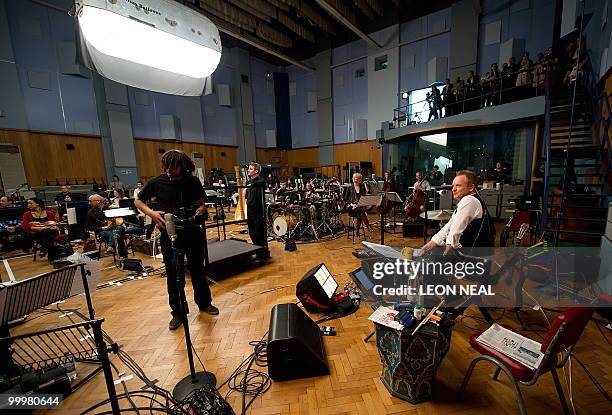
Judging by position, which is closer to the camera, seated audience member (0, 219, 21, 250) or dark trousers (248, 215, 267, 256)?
dark trousers (248, 215, 267, 256)

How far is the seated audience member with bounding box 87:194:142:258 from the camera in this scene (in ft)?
16.4

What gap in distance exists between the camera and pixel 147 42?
2939 mm

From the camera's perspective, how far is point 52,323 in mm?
2955

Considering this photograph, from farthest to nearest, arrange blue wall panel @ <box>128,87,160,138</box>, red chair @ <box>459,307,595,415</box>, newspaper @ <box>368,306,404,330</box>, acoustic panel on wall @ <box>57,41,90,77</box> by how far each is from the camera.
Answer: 1. blue wall panel @ <box>128,87,160,138</box>
2. acoustic panel on wall @ <box>57,41,90,77</box>
3. newspaper @ <box>368,306,404,330</box>
4. red chair @ <box>459,307,595,415</box>

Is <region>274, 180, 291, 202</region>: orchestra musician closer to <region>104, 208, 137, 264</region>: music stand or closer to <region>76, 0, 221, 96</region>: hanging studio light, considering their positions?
<region>104, 208, 137, 264</region>: music stand

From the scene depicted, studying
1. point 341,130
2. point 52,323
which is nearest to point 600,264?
point 52,323

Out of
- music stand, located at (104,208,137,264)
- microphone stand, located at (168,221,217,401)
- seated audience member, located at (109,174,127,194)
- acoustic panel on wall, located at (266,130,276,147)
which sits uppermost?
acoustic panel on wall, located at (266,130,276,147)

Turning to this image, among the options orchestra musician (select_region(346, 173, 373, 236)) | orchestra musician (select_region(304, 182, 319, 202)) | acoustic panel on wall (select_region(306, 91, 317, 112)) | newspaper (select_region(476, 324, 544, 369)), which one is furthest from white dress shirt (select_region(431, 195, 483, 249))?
acoustic panel on wall (select_region(306, 91, 317, 112))

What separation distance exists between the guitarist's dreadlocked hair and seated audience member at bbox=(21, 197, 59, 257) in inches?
189

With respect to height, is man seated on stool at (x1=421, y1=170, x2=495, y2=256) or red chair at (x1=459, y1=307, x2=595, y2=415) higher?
man seated on stool at (x1=421, y1=170, x2=495, y2=256)

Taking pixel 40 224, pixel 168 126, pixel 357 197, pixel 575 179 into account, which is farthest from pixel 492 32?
pixel 40 224

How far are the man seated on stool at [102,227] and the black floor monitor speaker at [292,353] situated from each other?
446 cm

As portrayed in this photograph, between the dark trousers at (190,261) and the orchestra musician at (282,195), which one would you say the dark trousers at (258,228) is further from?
the orchestra musician at (282,195)

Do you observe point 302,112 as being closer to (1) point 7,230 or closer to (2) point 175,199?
(1) point 7,230
